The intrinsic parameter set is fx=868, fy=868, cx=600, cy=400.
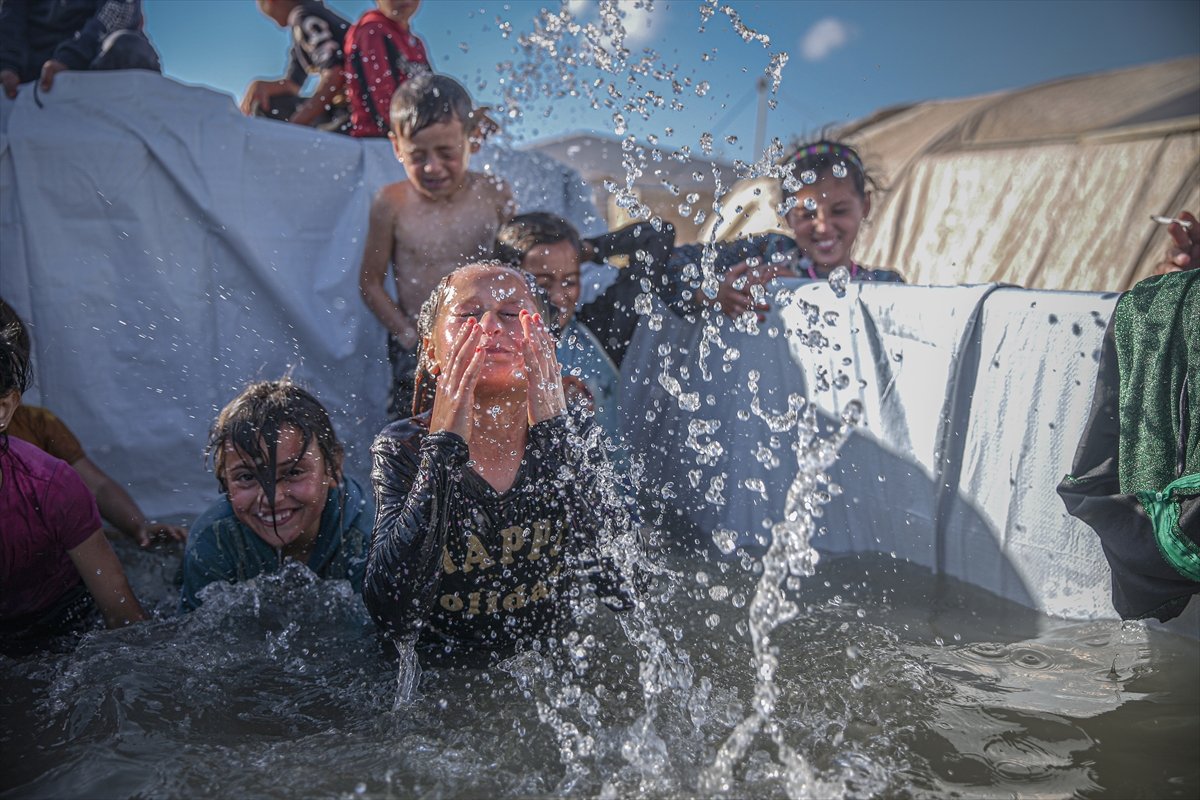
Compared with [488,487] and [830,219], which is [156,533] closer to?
[488,487]

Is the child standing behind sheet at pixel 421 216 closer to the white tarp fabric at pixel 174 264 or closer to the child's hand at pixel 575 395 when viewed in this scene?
the white tarp fabric at pixel 174 264

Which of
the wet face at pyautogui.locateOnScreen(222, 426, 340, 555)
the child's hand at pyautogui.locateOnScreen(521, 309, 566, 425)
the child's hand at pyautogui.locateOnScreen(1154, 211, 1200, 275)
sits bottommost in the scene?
the wet face at pyautogui.locateOnScreen(222, 426, 340, 555)

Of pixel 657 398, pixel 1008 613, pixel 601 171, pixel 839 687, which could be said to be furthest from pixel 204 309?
pixel 601 171

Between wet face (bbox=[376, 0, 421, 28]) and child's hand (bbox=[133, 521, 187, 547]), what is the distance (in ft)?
8.32

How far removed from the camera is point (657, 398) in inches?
126

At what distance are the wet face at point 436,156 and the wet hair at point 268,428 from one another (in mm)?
1275

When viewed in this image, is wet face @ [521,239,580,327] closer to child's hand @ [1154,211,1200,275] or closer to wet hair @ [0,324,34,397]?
wet hair @ [0,324,34,397]

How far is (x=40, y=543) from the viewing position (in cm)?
214

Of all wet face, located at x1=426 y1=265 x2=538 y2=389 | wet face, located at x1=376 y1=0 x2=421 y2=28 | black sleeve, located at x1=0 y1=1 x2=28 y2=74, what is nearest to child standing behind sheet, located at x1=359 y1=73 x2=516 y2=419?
wet face, located at x1=376 y1=0 x2=421 y2=28

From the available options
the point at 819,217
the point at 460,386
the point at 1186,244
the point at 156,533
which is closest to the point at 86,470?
the point at 156,533

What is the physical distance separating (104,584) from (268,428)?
55cm

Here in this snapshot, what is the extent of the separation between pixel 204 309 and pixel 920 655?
2.93 metres

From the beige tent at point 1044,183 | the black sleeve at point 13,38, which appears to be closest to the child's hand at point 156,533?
the black sleeve at point 13,38

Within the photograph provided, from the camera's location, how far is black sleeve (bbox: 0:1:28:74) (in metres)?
3.76
